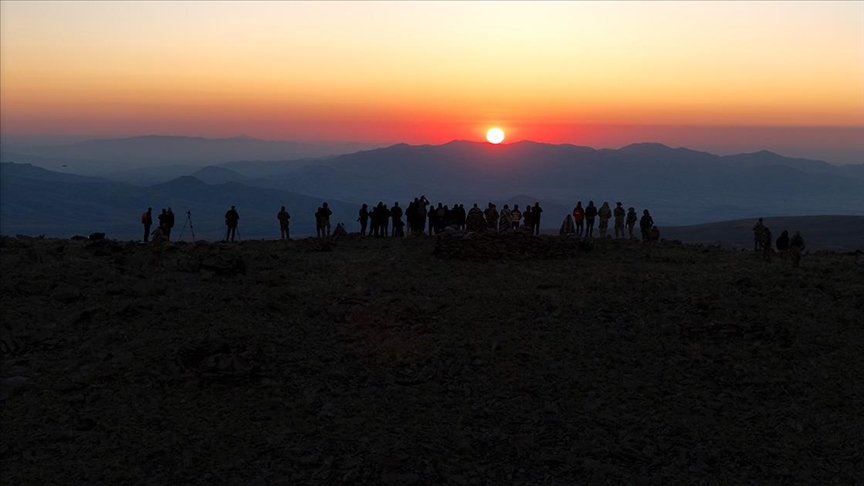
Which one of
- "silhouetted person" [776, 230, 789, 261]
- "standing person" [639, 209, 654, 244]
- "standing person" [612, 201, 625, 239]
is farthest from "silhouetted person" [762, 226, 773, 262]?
"standing person" [612, 201, 625, 239]

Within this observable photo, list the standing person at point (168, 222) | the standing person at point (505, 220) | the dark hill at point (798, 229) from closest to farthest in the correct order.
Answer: the standing person at point (168, 222), the standing person at point (505, 220), the dark hill at point (798, 229)

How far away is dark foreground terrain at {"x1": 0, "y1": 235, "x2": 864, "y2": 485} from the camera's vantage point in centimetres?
1209

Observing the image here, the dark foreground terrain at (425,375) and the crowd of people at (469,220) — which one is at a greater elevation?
the crowd of people at (469,220)

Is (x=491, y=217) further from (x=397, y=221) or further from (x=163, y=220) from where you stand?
(x=163, y=220)

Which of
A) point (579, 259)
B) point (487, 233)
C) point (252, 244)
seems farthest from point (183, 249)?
point (579, 259)

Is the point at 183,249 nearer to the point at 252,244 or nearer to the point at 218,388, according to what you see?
the point at 252,244

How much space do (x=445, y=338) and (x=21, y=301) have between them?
12.4 metres

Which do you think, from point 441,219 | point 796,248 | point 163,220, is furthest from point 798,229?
point 163,220

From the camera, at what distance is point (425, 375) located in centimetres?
1541

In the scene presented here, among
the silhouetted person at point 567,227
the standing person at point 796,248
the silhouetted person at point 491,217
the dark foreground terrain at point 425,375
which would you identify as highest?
the silhouetted person at point 491,217

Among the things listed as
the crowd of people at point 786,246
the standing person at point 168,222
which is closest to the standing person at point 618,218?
the crowd of people at point 786,246

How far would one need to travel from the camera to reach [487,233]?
26953 millimetres

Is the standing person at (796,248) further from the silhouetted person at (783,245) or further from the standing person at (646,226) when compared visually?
the standing person at (646,226)

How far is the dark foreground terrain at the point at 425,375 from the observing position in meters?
12.1
